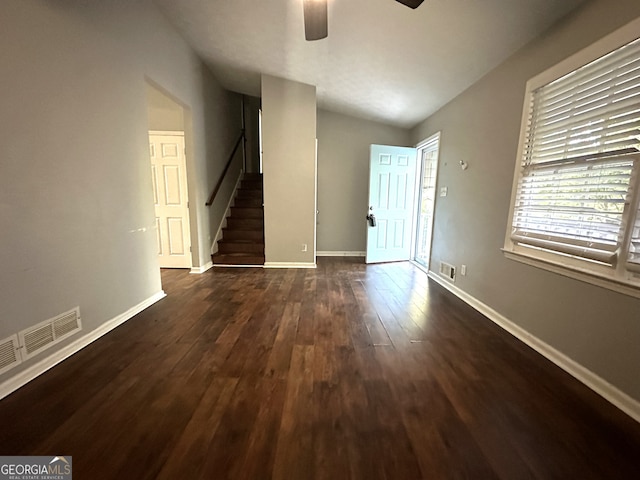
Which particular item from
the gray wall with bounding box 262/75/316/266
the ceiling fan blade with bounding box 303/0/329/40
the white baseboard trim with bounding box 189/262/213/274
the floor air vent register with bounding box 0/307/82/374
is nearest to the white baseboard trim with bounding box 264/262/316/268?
the gray wall with bounding box 262/75/316/266

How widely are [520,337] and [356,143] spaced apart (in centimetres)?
406

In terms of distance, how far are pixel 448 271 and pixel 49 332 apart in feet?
12.6

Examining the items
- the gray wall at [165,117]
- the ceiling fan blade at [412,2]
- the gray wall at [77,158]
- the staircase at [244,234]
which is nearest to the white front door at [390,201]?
the staircase at [244,234]

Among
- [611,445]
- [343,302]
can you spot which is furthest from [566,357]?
[343,302]

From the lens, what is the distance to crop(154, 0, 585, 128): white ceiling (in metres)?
2.02

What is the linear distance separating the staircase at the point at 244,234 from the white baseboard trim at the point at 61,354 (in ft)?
6.17

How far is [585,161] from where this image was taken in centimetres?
173

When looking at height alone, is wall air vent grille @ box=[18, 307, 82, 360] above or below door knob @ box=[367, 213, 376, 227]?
below

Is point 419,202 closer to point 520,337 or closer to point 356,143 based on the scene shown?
point 356,143

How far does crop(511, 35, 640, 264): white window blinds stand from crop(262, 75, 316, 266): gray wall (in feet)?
9.15

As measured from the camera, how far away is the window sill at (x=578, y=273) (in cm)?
145

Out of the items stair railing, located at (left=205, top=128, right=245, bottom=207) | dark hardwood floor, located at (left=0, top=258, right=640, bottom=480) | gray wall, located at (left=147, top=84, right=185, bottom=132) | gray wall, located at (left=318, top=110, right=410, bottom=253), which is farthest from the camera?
gray wall, located at (left=318, top=110, right=410, bottom=253)

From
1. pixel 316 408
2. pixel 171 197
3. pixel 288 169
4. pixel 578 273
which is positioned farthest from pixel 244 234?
pixel 578 273

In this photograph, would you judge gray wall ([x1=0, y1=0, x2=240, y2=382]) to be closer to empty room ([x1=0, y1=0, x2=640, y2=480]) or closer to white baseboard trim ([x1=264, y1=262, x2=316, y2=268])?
empty room ([x1=0, y1=0, x2=640, y2=480])
